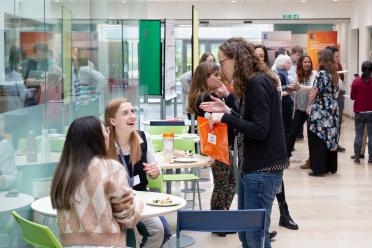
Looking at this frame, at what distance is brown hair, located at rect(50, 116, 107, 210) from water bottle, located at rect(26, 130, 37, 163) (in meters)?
0.71

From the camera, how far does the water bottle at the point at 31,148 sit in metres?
4.20

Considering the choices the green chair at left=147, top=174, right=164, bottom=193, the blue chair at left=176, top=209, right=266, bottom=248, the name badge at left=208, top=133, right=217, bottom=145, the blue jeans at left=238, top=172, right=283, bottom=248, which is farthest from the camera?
the green chair at left=147, top=174, right=164, bottom=193

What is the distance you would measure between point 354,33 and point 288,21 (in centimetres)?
193

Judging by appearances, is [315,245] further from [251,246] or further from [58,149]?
[58,149]

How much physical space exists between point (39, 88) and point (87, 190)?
3.87ft

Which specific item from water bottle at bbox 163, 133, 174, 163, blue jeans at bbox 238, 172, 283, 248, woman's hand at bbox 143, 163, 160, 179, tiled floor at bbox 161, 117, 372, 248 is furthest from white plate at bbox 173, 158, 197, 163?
blue jeans at bbox 238, 172, 283, 248

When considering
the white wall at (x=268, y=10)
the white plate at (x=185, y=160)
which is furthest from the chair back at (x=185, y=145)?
the white wall at (x=268, y=10)

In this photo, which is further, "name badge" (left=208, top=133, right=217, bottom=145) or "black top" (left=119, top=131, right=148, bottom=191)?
"name badge" (left=208, top=133, right=217, bottom=145)

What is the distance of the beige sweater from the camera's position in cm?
348

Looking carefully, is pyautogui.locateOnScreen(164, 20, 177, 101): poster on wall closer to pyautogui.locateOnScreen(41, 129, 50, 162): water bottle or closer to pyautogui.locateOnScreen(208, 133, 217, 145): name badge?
pyautogui.locateOnScreen(208, 133, 217, 145): name badge

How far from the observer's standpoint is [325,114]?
9.83 m

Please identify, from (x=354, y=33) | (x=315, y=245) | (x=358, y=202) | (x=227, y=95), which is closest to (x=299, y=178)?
(x=358, y=202)

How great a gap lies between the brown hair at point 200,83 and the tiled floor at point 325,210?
137 centimetres

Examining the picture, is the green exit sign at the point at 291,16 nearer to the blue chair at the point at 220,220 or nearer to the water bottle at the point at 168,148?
the water bottle at the point at 168,148
